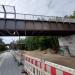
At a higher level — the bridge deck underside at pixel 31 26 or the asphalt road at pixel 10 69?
the bridge deck underside at pixel 31 26

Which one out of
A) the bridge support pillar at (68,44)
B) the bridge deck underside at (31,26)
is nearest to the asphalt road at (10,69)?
the bridge deck underside at (31,26)

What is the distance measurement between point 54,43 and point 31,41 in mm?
16660

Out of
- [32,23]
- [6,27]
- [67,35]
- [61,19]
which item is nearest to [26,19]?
[32,23]

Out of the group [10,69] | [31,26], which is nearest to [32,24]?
[31,26]

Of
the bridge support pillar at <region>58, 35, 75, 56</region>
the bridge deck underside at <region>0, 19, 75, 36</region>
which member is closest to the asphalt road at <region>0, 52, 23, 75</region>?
the bridge deck underside at <region>0, 19, 75, 36</region>

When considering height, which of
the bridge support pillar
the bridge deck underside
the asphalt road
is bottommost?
the asphalt road

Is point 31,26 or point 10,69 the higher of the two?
point 31,26

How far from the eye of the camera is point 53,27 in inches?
1321

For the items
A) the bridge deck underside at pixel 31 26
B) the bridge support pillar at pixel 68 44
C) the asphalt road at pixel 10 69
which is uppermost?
the bridge deck underside at pixel 31 26

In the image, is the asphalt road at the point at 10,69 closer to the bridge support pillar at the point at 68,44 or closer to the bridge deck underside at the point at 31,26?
the bridge deck underside at the point at 31,26

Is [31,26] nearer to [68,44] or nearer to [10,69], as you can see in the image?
[68,44]

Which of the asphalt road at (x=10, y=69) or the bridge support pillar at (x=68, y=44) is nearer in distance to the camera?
the asphalt road at (x=10, y=69)

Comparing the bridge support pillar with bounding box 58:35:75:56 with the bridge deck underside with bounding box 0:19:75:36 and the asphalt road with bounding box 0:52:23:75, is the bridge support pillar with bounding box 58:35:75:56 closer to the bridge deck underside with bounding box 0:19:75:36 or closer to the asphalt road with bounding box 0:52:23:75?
the bridge deck underside with bounding box 0:19:75:36

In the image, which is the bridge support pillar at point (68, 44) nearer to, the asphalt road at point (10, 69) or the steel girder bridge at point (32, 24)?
the steel girder bridge at point (32, 24)
